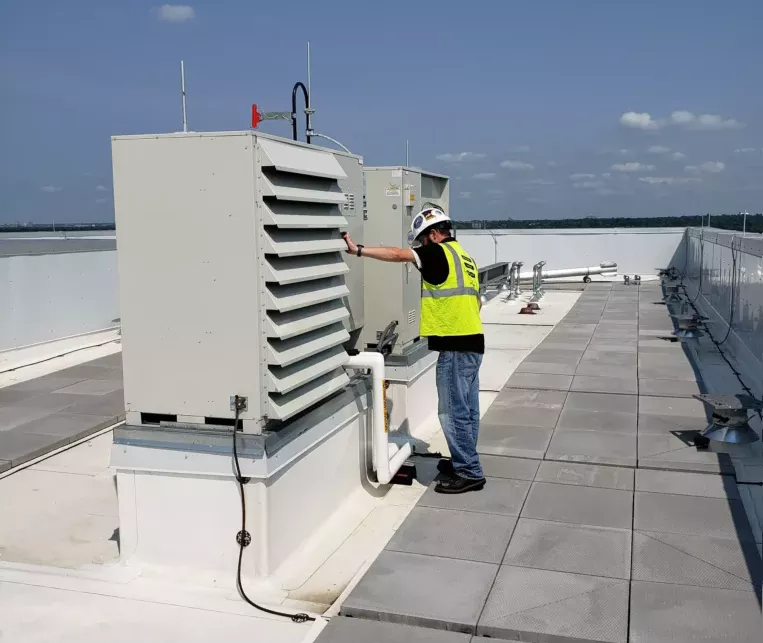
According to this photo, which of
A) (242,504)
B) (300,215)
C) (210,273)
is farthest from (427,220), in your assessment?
(242,504)

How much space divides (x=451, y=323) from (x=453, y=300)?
16 cm

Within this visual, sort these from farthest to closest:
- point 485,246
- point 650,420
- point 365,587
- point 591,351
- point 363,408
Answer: point 485,246 < point 591,351 < point 650,420 < point 363,408 < point 365,587

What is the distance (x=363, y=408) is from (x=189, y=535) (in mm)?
1726

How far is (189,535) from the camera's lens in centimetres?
458

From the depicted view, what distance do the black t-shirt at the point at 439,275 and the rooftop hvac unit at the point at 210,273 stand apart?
950 mm

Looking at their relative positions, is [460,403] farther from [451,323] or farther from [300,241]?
[300,241]

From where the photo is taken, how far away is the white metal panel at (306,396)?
457 cm

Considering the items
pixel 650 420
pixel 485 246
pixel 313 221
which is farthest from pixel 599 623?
pixel 485 246

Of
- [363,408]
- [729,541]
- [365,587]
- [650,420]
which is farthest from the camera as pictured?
[650,420]

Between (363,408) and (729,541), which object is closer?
(729,541)

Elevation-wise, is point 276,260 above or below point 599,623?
above

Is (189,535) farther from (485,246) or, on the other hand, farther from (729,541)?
(485,246)

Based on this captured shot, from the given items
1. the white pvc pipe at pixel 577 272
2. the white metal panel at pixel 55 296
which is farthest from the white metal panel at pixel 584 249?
the white metal panel at pixel 55 296

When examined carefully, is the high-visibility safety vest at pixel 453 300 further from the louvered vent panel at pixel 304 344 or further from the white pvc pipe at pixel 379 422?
the louvered vent panel at pixel 304 344
